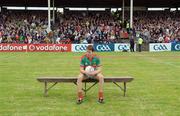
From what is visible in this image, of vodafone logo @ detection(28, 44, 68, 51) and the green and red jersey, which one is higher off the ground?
the green and red jersey

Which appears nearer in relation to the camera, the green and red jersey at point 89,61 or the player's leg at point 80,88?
the player's leg at point 80,88

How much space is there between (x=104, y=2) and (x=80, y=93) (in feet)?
154

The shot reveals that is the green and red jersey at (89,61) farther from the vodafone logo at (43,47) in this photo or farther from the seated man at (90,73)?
the vodafone logo at (43,47)

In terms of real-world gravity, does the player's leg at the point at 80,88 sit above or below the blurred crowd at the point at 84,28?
below

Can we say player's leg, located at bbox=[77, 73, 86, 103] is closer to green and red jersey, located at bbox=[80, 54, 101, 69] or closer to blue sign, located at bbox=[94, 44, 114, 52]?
green and red jersey, located at bbox=[80, 54, 101, 69]

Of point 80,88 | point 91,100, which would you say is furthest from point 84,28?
point 80,88

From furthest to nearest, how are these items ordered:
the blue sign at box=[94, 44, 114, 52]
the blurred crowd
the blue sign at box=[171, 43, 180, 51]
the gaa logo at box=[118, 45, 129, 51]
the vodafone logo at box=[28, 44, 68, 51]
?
the blurred crowd, the blue sign at box=[171, 43, 180, 51], the blue sign at box=[94, 44, 114, 52], the gaa logo at box=[118, 45, 129, 51], the vodafone logo at box=[28, 44, 68, 51]

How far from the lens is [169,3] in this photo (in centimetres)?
5884

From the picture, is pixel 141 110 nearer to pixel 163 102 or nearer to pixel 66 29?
pixel 163 102

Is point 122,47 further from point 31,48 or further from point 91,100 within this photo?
point 91,100

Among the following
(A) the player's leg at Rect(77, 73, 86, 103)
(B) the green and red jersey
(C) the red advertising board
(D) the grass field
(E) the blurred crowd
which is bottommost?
(D) the grass field

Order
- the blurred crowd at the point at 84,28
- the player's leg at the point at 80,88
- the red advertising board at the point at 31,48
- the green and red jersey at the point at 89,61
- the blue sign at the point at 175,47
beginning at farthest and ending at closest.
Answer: the blurred crowd at the point at 84,28, the blue sign at the point at 175,47, the red advertising board at the point at 31,48, the green and red jersey at the point at 89,61, the player's leg at the point at 80,88

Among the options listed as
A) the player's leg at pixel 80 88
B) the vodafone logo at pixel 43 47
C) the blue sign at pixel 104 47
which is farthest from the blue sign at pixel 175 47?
the player's leg at pixel 80 88

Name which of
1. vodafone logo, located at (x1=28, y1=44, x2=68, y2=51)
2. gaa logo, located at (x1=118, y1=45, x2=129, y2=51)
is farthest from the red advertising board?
gaa logo, located at (x1=118, y1=45, x2=129, y2=51)
